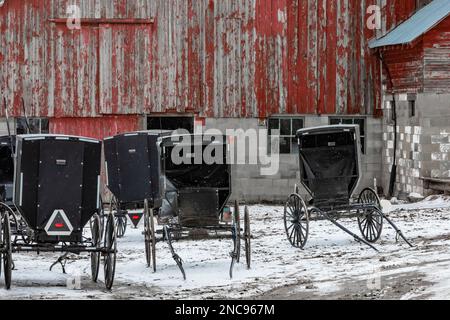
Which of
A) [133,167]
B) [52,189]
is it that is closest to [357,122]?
[133,167]

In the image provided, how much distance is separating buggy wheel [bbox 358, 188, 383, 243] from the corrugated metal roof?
811 centimetres

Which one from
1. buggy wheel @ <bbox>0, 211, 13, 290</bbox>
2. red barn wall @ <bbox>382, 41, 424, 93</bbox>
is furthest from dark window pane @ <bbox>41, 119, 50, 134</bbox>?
buggy wheel @ <bbox>0, 211, 13, 290</bbox>

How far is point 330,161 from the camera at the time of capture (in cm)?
1892

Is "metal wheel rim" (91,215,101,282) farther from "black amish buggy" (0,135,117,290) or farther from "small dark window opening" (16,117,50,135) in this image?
"small dark window opening" (16,117,50,135)

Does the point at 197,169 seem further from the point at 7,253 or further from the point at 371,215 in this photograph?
the point at 7,253

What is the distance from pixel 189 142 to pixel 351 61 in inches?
516

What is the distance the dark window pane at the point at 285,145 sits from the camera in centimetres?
2927

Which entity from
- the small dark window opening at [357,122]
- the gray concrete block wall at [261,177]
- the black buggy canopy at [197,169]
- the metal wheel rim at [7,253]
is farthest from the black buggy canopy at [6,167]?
the small dark window opening at [357,122]

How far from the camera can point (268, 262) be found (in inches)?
659

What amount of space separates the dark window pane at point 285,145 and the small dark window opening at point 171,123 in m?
2.49

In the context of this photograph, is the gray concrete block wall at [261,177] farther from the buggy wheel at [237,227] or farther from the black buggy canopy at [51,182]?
the black buggy canopy at [51,182]

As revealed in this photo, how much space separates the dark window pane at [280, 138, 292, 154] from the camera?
29266 mm

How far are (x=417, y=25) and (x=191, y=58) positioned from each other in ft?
19.8
